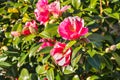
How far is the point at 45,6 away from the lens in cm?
192

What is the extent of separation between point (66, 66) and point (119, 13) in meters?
0.48

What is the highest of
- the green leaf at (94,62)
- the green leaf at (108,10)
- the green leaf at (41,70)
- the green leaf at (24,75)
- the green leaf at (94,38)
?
the green leaf at (108,10)

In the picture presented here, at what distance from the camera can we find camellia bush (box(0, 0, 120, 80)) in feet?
5.57

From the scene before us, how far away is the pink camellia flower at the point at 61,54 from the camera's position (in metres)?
1.71

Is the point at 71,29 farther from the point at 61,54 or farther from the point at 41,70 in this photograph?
the point at 41,70

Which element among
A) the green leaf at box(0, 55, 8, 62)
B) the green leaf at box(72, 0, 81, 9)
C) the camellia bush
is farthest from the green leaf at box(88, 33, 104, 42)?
the green leaf at box(0, 55, 8, 62)

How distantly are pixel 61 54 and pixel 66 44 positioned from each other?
0.06m

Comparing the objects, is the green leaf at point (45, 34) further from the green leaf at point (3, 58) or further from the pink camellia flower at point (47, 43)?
the green leaf at point (3, 58)

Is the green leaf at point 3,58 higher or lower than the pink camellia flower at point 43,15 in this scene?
lower

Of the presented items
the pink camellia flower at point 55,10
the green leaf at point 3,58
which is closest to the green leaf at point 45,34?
the pink camellia flower at point 55,10

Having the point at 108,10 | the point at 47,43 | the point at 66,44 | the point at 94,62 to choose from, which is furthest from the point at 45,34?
the point at 108,10

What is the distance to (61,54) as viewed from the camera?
1.72 meters

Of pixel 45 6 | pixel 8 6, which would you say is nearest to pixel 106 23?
pixel 45 6

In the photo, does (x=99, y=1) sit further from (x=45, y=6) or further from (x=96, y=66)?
(x=96, y=66)
